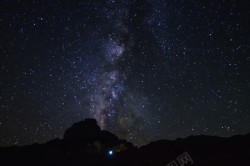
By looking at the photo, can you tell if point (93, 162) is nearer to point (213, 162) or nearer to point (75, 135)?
point (213, 162)

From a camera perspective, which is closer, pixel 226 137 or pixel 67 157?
pixel 67 157

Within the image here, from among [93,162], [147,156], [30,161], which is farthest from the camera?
[30,161]

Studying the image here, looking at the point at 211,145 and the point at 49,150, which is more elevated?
the point at 49,150

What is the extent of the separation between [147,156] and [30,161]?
2100 cm

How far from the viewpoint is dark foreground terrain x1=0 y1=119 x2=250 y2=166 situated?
143ft

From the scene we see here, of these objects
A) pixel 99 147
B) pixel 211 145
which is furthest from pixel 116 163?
pixel 211 145

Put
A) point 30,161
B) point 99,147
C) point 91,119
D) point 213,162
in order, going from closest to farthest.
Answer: point 213,162 → point 30,161 → point 99,147 → point 91,119

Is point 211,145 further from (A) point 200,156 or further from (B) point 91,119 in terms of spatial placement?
(B) point 91,119

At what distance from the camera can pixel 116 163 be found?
4312cm

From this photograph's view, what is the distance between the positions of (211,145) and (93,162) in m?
23.3

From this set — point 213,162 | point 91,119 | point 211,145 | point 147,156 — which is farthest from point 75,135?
point 213,162

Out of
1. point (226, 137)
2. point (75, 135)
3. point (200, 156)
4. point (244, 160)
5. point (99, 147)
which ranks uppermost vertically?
point (75, 135)

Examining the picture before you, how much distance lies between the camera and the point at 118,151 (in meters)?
53.6

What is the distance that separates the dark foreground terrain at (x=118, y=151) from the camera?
143 ft
